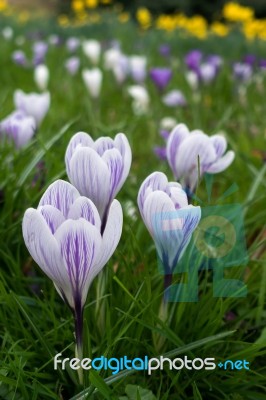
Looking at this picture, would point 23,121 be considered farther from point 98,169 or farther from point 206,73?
point 206,73

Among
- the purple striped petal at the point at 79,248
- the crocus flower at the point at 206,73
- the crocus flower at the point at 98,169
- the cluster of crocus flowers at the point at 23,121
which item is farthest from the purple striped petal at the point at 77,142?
the crocus flower at the point at 206,73

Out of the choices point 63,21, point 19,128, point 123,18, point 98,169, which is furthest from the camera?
point 63,21

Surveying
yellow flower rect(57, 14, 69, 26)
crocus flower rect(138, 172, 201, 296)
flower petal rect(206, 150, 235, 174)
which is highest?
crocus flower rect(138, 172, 201, 296)

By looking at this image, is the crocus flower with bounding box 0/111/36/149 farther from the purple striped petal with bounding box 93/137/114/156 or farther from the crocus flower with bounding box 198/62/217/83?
the crocus flower with bounding box 198/62/217/83

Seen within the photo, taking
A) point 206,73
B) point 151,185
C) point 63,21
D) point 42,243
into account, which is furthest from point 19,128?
point 63,21

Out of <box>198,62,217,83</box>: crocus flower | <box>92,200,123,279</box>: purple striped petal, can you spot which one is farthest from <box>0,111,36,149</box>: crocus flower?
<box>198,62,217,83</box>: crocus flower

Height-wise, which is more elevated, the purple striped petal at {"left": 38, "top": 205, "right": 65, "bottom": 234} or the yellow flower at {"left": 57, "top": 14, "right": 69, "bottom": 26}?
the purple striped petal at {"left": 38, "top": 205, "right": 65, "bottom": 234}
